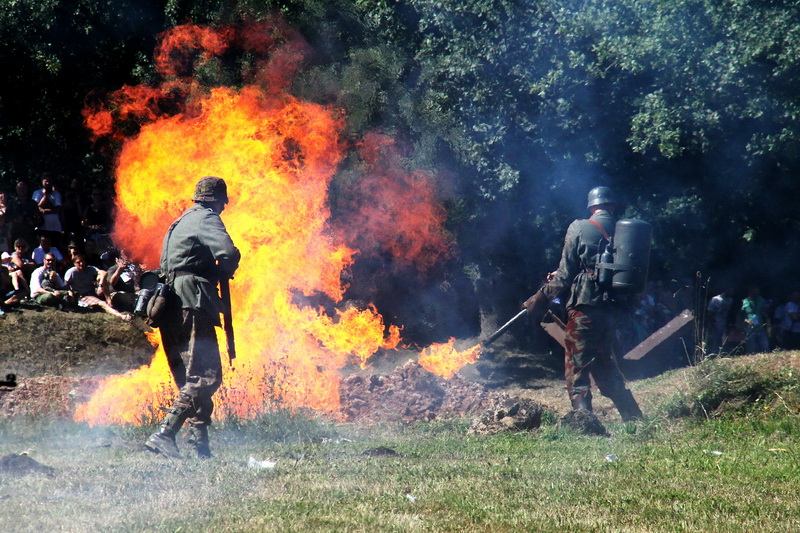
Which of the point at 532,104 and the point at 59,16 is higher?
the point at 59,16

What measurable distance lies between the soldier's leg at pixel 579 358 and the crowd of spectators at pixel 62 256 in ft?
24.6

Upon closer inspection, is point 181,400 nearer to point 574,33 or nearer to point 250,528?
point 250,528

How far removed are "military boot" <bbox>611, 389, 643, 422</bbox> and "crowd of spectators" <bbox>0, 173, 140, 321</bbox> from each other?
7.87 meters

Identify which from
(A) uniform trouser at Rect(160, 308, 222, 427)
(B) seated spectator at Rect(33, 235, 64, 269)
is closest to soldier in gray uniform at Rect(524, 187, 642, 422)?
(A) uniform trouser at Rect(160, 308, 222, 427)

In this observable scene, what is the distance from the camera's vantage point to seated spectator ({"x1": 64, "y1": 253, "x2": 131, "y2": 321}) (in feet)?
46.0

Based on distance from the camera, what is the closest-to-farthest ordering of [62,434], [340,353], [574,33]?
1. [62,434]
2. [340,353]
3. [574,33]

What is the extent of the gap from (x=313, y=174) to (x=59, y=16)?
647cm

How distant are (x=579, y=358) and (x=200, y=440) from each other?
12.2ft

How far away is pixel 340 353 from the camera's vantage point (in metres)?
11.5

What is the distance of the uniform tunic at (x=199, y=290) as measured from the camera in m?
6.80

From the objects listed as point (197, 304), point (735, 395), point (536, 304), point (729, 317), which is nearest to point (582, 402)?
point (536, 304)

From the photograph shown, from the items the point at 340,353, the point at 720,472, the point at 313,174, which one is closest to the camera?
the point at 720,472

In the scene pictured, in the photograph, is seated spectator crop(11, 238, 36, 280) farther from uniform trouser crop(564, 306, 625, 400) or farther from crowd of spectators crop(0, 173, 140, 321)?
uniform trouser crop(564, 306, 625, 400)

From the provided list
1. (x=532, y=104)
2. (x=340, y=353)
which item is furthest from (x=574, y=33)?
(x=340, y=353)
